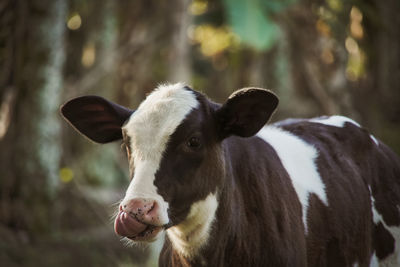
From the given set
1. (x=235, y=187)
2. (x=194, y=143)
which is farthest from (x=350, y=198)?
(x=194, y=143)

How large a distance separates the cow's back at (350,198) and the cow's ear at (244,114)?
2.71 ft

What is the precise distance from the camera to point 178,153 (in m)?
3.56

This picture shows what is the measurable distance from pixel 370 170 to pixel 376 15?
424 inches

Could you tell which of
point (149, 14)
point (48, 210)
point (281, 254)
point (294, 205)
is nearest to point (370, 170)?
point (294, 205)

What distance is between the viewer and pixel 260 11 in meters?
10.1

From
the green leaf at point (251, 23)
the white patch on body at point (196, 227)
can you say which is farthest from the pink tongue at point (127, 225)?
the green leaf at point (251, 23)

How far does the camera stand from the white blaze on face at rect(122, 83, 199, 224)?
134 inches

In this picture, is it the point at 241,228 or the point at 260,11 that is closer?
the point at 241,228

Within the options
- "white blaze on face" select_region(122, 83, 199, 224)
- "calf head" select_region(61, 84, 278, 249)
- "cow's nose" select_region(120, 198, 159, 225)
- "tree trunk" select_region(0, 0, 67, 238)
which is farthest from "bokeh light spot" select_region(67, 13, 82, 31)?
"cow's nose" select_region(120, 198, 159, 225)

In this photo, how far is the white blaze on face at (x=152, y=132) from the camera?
3.40 meters

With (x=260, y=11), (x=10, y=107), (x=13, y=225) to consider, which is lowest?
(x=13, y=225)

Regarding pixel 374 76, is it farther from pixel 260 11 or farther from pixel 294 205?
pixel 294 205

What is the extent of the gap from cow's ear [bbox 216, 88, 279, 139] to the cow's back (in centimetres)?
83

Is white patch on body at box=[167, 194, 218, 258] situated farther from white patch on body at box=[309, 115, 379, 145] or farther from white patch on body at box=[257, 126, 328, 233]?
white patch on body at box=[309, 115, 379, 145]
